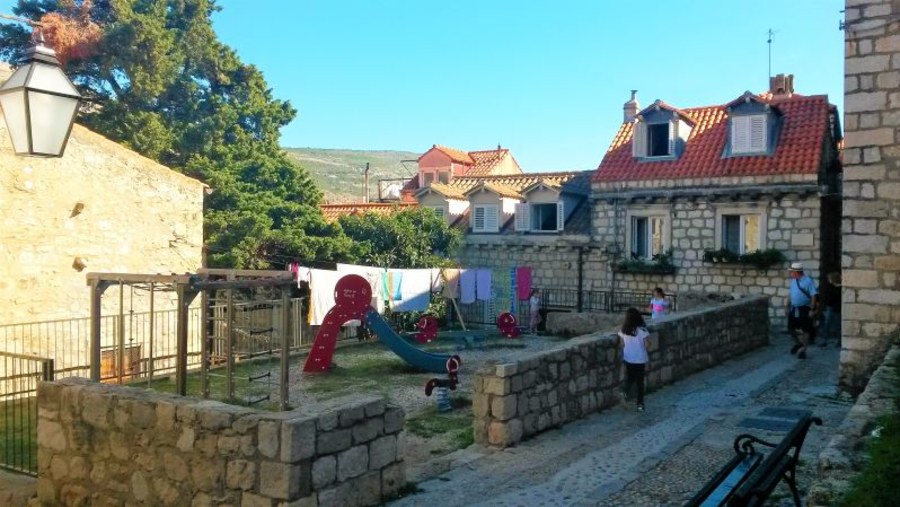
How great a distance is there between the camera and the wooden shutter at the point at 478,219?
27.6 meters

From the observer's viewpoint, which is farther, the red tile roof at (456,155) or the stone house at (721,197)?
the red tile roof at (456,155)

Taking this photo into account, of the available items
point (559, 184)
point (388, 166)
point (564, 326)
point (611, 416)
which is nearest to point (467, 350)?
point (564, 326)

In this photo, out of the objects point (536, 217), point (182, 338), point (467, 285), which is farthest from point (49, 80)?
point (536, 217)

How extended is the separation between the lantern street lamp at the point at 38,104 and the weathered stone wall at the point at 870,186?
9.39 metres

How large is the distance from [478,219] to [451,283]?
640cm

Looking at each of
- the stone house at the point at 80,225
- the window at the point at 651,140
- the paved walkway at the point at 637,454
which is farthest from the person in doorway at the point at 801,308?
the stone house at the point at 80,225

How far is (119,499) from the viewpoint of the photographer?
6.06 meters

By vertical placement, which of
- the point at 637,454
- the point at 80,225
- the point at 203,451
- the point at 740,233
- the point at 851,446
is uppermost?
the point at 740,233

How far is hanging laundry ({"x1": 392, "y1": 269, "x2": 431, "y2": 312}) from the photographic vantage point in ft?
65.3

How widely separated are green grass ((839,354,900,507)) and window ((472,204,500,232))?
22503mm

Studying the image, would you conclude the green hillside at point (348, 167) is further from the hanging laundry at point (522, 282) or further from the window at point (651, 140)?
the hanging laundry at point (522, 282)

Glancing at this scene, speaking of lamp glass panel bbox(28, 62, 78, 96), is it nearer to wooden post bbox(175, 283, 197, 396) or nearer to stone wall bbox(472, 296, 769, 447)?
wooden post bbox(175, 283, 197, 396)

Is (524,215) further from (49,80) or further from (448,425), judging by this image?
(49,80)

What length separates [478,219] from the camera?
91.0 feet
